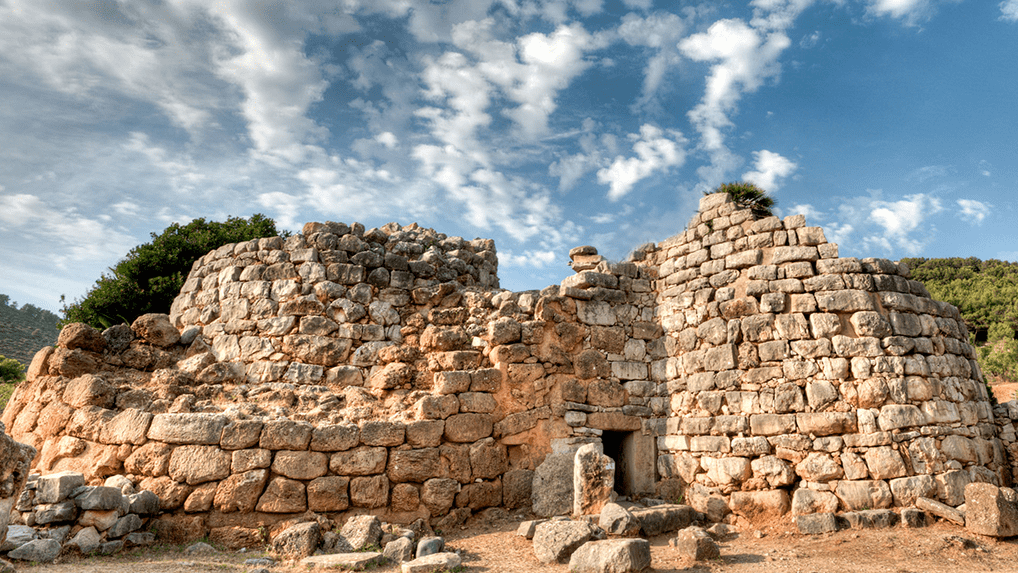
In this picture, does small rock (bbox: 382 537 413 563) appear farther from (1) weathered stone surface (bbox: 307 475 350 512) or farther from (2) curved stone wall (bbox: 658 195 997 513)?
(2) curved stone wall (bbox: 658 195 997 513)

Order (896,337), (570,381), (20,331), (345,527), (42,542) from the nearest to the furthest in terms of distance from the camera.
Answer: (42,542)
(345,527)
(896,337)
(570,381)
(20,331)

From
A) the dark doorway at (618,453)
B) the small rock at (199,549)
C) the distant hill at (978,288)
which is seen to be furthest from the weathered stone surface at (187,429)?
the distant hill at (978,288)

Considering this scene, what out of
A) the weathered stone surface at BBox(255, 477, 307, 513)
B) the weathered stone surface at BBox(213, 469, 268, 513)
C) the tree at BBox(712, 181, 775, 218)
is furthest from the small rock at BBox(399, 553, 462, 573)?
the tree at BBox(712, 181, 775, 218)

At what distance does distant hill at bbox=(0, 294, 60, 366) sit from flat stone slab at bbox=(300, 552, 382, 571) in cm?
2618

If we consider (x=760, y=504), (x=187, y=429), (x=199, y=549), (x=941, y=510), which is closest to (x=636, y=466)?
(x=760, y=504)

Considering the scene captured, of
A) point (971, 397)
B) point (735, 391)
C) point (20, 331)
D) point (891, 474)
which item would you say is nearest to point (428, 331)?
point (735, 391)

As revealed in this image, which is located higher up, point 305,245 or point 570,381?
point 305,245

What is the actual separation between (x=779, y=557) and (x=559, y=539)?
8.10 ft

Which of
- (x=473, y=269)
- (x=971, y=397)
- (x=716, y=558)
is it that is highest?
(x=473, y=269)

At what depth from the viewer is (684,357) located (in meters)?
8.98

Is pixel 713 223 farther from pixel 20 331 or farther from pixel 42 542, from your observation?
pixel 20 331

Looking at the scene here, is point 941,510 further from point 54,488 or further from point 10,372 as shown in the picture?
point 10,372

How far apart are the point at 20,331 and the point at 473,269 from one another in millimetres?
38409

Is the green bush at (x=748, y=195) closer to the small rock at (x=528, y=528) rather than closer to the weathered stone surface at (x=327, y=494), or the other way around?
the small rock at (x=528, y=528)
